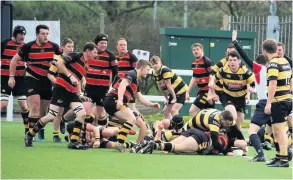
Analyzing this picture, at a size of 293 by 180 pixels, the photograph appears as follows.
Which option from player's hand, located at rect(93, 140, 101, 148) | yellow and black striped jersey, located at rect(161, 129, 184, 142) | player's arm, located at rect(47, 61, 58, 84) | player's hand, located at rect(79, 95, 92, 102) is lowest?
player's hand, located at rect(93, 140, 101, 148)

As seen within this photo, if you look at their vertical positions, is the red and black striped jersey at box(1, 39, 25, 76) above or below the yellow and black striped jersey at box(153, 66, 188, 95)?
above

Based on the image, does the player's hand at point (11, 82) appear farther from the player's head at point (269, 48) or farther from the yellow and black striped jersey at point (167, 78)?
the player's head at point (269, 48)

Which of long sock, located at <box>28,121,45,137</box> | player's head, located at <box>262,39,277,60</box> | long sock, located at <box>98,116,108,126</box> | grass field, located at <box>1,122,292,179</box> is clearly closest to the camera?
grass field, located at <box>1,122,292,179</box>

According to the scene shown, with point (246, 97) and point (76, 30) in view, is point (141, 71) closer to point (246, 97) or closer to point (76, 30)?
point (246, 97)

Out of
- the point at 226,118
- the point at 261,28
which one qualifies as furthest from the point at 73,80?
the point at 261,28

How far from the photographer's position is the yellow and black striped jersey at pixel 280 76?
12812 millimetres

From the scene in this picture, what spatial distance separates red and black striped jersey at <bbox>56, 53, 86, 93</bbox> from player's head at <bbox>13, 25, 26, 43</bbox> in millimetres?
2328

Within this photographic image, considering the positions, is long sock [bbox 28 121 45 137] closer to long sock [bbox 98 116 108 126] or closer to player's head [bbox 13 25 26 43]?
long sock [bbox 98 116 108 126]

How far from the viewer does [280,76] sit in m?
13.0

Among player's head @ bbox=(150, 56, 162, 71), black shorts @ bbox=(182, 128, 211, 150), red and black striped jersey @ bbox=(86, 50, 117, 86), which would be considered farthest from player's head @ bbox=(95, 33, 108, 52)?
black shorts @ bbox=(182, 128, 211, 150)

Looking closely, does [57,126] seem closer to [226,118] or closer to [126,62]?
[126,62]

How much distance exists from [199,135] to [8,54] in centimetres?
508

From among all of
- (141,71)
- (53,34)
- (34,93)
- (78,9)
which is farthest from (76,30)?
(141,71)

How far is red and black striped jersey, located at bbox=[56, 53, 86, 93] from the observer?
49.6 feet
